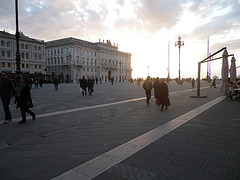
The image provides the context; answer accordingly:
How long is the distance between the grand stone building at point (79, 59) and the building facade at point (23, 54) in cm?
828

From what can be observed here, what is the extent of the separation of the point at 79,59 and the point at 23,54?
21.0 m

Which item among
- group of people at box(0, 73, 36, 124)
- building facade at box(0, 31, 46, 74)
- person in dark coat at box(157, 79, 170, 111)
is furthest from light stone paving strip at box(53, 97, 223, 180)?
building facade at box(0, 31, 46, 74)

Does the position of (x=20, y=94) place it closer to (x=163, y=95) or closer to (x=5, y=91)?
(x=5, y=91)

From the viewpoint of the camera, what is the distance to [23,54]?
5303 cm

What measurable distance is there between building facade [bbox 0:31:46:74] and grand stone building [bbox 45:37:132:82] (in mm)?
8283

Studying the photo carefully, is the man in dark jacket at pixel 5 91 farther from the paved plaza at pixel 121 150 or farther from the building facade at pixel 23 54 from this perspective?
the building facade at pixel 23 54

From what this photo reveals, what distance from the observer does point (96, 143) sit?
3.96 meters

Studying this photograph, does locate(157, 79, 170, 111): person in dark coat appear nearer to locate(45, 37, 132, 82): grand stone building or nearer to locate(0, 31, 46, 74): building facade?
locate(45, 37, 132, 82): grand stone building

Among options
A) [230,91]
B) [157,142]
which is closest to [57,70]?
[230,91]

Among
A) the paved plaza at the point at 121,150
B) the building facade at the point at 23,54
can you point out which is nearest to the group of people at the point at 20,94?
the paved plaza at the point at 121,150

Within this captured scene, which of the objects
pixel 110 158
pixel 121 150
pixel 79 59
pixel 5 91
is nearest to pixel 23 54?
pixel 79 59

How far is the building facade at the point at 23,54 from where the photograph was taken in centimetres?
4888

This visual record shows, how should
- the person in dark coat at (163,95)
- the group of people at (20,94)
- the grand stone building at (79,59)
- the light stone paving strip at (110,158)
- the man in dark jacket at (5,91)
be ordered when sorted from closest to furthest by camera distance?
the light stone paving strip at (110,158) → the group of people at (20,94) → the man in dark jacket at (5,91) → the person in dark coat at (163,95) → the grand stone building at (79,59)

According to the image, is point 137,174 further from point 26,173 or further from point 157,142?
point 26,173
